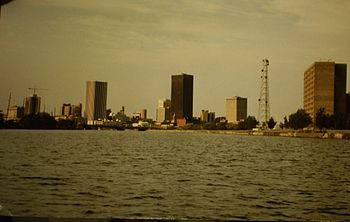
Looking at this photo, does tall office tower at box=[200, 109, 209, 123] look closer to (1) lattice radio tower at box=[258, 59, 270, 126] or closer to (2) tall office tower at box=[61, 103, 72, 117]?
(1) lattice radio tower at box=[258, 59, 270, 126]

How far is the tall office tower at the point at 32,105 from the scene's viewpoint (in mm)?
3811

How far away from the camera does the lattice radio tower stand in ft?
12.6

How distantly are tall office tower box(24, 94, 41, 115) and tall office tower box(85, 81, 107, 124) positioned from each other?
49cm

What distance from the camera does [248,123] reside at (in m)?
3.95

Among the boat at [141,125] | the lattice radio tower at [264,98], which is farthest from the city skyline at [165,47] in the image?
the boat at [141,125]

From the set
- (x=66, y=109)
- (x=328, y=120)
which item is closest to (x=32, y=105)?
(x=66, y=109)

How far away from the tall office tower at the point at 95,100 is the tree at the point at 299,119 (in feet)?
6.17

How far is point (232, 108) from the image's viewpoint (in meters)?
3.91

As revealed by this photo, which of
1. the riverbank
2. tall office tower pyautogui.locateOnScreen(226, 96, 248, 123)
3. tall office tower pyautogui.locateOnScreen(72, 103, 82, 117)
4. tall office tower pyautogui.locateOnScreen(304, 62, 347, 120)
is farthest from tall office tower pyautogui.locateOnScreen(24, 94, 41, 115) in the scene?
tall office tower pyautogui.locateOnScreen(304, 62, 347, 120)

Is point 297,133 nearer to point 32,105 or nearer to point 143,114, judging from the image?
point 143,114

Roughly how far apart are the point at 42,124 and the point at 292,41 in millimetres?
2749

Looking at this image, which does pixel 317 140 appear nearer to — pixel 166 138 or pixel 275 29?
pixel 275 29

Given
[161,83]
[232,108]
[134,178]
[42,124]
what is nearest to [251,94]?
[232,108]

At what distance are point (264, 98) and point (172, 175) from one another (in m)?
1.42
